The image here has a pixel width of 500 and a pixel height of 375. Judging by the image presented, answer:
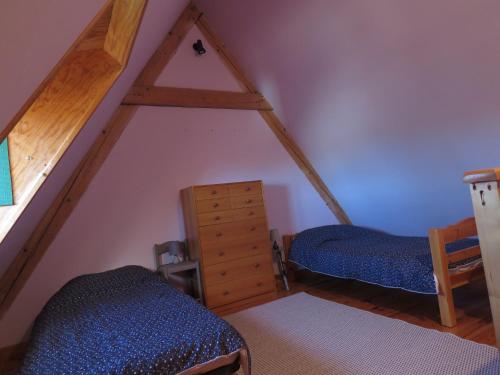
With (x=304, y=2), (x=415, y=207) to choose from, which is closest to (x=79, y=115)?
(x=304, y=2)

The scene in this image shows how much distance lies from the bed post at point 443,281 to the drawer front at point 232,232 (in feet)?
5.09

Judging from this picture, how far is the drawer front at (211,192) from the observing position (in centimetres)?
315

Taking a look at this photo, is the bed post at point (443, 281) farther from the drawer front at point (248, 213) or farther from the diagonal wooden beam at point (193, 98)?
Result: the diagonal wooden beam at point (193, 98)

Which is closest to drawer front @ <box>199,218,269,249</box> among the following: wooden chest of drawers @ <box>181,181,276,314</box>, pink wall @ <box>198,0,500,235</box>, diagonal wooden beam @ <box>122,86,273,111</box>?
wooden chest of drawers @ <box>181,181,276,314</box>

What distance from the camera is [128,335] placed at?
5.58 ft

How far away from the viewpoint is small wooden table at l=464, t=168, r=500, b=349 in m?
1.16

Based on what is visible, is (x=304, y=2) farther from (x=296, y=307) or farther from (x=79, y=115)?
(x=296, y=307)

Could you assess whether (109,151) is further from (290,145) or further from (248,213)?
(290,145)

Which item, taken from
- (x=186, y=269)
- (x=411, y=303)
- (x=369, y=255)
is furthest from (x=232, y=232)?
(x=411, y=303)

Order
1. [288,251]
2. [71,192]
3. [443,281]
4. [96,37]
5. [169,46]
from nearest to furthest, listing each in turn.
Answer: [96,37] → [443,281] → [71,192] → [169,46] → [288,251]

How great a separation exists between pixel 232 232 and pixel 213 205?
0.32 m

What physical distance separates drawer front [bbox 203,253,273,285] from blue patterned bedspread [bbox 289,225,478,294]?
416mm

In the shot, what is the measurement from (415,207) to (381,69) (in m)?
1.45

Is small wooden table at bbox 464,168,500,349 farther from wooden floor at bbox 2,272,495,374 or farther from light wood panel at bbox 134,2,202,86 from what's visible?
light wood panel at bbox 134,2,202,86
